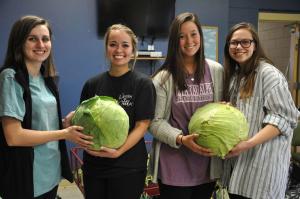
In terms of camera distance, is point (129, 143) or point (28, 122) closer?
point (28, 122)

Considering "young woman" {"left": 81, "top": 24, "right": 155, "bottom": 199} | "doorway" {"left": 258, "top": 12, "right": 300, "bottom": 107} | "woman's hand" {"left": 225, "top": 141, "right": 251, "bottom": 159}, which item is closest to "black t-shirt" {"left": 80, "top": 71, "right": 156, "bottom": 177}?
"young woman" {"left": 81, "top": 24, "right": 155, "bottom": 199}

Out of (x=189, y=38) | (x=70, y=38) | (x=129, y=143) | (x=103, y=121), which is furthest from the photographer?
(x=70, y=38)

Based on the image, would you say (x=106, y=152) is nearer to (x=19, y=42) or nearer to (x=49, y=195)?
(x=49, y=195)

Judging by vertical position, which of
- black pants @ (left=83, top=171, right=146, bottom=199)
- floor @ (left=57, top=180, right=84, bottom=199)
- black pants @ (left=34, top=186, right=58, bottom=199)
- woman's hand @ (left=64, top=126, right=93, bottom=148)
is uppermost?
woman's hand @ (left=64, top=126, right=93, bottom=148)

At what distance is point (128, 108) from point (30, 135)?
0.46m

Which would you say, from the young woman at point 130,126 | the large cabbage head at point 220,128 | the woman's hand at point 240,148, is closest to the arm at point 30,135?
the young woman at point 130,126

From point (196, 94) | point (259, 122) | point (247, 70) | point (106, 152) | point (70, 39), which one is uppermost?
point (70, 39)

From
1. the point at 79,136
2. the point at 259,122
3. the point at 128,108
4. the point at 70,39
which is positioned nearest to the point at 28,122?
the point at 79,136

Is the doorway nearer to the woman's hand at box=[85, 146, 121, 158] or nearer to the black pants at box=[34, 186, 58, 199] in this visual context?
the woman's hand at box=[85, 146, 121, 158]

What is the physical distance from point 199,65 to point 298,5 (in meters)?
3.94

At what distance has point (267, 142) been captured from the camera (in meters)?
1.60

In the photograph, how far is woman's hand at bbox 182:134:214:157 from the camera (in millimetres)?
1520

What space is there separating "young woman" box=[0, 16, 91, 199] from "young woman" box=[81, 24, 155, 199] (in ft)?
0.62

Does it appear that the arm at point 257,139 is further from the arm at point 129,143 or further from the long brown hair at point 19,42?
the long brown hair at point 19,42
